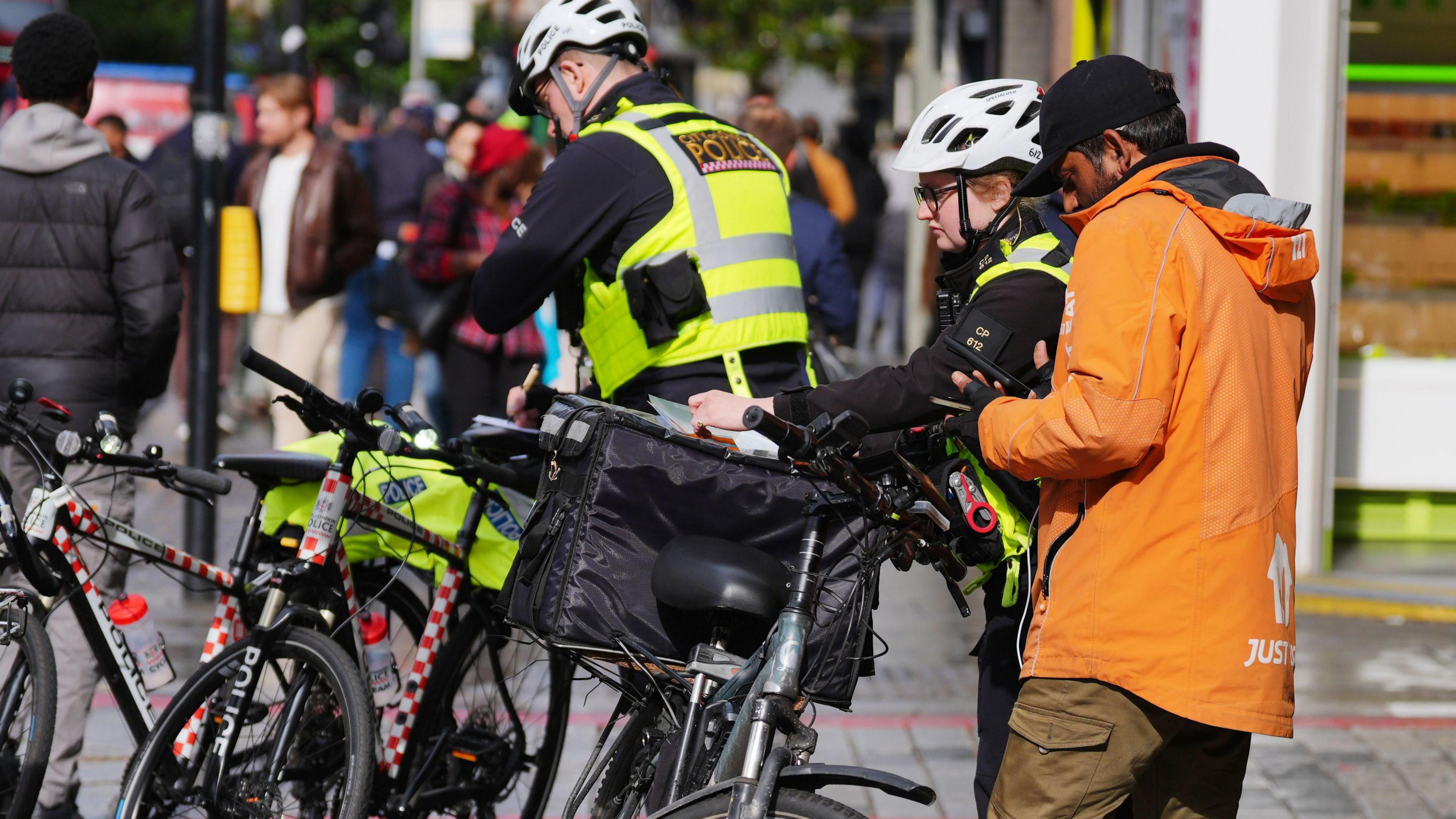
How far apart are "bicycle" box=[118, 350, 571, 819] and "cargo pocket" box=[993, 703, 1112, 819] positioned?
1.32 meters

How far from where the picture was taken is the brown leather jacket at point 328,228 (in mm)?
9117

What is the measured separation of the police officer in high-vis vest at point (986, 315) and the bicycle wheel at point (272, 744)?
1.14 metres

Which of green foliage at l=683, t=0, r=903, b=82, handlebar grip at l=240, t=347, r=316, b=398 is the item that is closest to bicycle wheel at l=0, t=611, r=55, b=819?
handlebar grip at l=240, t=347, r=316, b=398

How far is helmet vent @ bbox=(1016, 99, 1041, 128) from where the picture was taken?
11.6 ft

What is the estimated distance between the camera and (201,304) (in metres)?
7.66

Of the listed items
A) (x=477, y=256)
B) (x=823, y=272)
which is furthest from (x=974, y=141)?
(x=477, y=256)

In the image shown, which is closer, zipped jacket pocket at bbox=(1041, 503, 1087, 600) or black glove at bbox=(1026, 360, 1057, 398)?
zipped jacket pocket at bbox=(1041, 503, 1087, 600)

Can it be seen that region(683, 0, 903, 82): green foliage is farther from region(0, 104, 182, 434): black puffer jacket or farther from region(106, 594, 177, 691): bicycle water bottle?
region(106, 594, 177, 691): bicycle water bottle

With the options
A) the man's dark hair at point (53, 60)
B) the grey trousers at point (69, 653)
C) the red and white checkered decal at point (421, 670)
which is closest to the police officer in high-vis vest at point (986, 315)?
the red and white checkered decal at point (421, 670)

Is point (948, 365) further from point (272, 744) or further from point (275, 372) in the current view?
point (272, 744)

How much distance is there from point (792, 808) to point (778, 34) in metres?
36.9

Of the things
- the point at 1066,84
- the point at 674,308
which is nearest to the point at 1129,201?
the point at 1066,84

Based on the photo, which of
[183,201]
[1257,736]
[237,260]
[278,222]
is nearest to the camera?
[1257,736]

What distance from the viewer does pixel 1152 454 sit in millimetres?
2836
